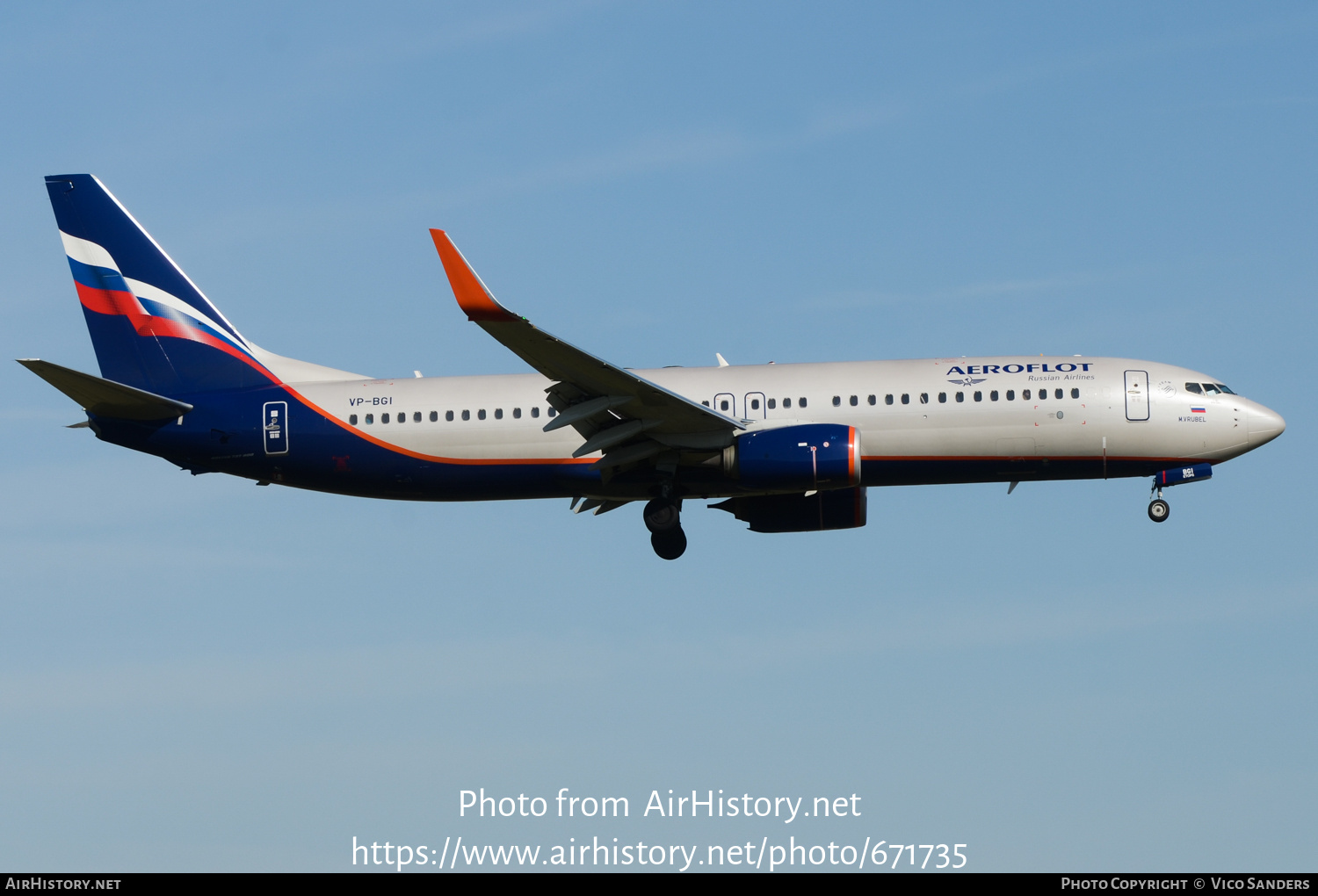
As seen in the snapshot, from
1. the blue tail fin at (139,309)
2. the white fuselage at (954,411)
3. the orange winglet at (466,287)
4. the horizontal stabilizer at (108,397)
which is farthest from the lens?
the blue tail fin at (139,309)

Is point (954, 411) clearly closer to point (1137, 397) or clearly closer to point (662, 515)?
point (1137, 397)

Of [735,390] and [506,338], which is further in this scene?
[735,390]

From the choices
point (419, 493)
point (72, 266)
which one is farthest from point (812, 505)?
point (72, 266)

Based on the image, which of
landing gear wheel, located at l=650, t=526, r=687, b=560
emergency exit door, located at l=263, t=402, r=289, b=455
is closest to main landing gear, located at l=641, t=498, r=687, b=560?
landing gear wheel, located at l=650, t=526, r=687, b=560

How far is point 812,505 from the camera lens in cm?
4038

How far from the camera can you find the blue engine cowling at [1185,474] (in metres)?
37.5

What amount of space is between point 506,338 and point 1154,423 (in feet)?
52.6

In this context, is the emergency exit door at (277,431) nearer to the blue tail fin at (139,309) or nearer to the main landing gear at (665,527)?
the blue tail fin at (139,309)

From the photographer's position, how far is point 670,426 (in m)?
36.4

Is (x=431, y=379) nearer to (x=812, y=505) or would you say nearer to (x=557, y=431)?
(x=557, y=431)

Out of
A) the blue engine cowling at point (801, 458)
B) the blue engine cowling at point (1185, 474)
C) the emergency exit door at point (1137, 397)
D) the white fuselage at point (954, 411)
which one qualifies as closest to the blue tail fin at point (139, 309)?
the white fuselage at point (954, 411)

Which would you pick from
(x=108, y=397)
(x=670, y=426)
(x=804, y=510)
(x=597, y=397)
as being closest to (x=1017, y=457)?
(x=804, y=510)

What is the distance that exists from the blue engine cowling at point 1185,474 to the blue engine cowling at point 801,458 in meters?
7.87

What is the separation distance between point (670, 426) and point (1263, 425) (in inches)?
572
